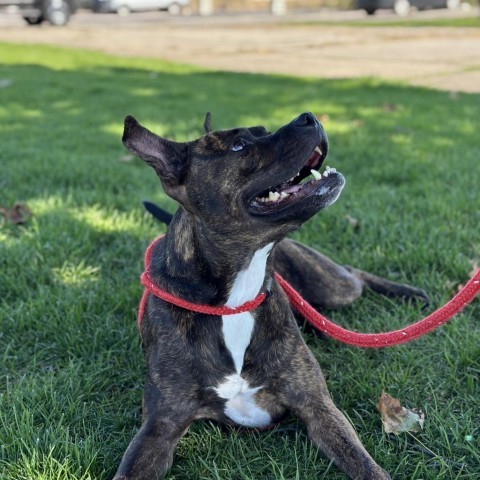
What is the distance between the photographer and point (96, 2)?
98.5 ft

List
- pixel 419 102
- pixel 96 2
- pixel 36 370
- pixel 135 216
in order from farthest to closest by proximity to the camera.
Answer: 1. pixel 96 2
2. pixel 419 102
3. pixel 135 216
4. pixel 36 370

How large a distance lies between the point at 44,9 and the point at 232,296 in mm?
22326

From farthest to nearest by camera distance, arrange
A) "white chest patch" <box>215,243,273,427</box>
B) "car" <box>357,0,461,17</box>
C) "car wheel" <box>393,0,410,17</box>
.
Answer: "car wheel" <box>393,0,410,17</box>
"car" <box>357,0,461,17</box>
"white chest patch" <box>215,243,273,427</box>

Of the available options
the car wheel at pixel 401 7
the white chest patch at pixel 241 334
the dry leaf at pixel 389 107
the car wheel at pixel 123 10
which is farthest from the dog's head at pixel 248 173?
the car wheel at pixel 123 10

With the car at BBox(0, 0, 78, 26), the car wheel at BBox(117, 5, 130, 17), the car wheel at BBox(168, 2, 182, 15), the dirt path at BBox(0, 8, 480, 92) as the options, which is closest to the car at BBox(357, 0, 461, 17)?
the dirt path at BBox(0, 8, 480, 92)

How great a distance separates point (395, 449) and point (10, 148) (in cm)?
565

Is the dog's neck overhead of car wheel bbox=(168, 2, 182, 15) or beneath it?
overhead

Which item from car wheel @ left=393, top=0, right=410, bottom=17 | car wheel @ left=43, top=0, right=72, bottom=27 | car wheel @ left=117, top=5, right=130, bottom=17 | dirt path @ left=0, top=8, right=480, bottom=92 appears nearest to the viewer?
dirt path @ left=0, top=8, right=480, bottom=92

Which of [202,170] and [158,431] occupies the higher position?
[202,170]

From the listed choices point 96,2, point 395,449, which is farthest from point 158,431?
point 96,2

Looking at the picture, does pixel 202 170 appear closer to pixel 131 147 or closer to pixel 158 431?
pixel 131 147

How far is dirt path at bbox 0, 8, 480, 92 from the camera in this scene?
489 inches

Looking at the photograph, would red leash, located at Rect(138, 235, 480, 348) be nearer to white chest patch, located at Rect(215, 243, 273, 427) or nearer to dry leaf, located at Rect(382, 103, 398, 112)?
white chest patch, located at Rect(215, 243, 273, 427)

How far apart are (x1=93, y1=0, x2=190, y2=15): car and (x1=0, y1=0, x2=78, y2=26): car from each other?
7599mm
